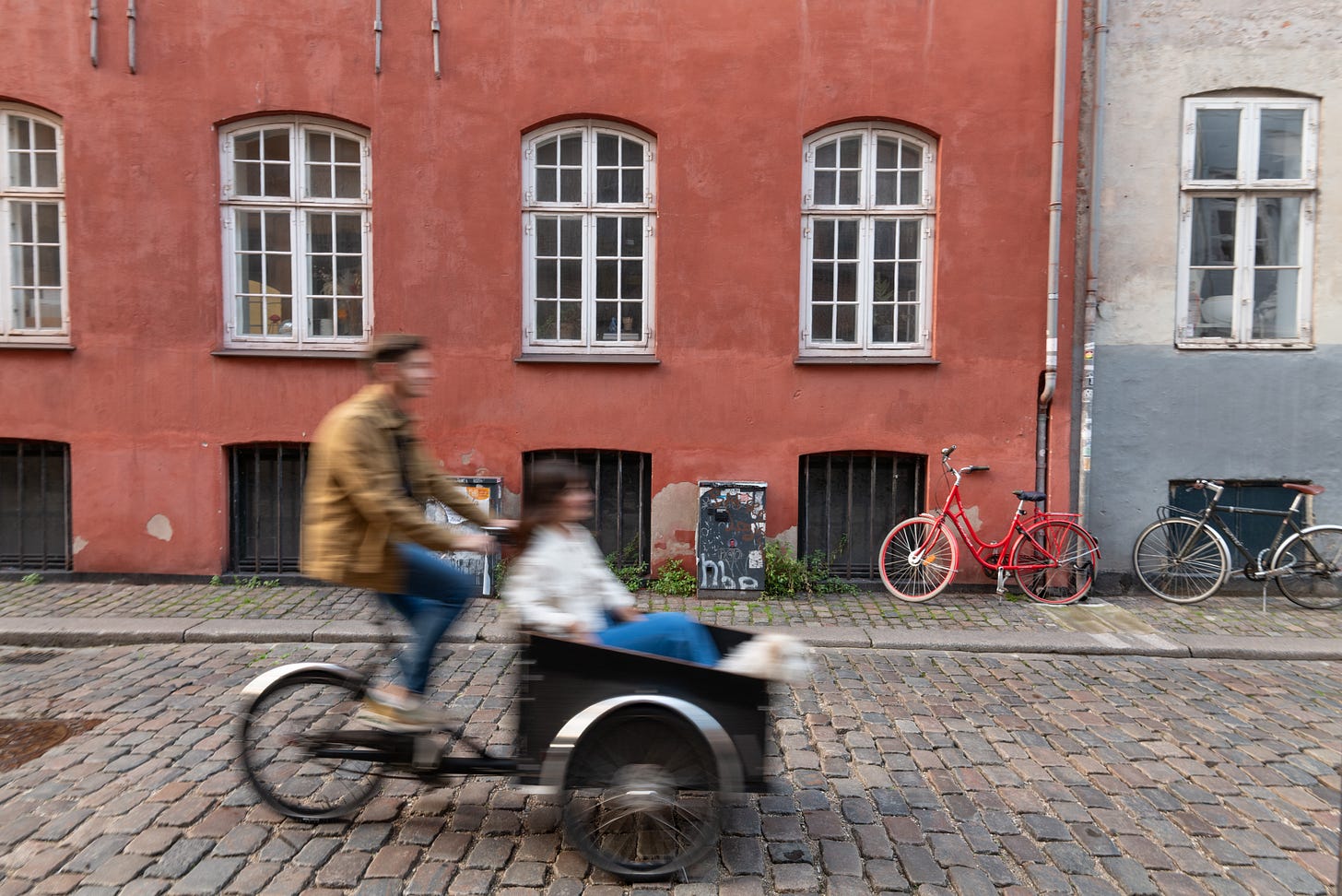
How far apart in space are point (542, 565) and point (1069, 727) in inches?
127

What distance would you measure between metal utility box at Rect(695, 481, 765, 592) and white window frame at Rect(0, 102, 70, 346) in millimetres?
6127

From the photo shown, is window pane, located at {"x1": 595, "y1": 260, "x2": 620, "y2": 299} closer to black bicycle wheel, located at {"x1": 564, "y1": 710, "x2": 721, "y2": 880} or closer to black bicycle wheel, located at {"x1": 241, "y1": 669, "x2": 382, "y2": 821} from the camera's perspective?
black bicycle wheel, located at {"x1": 241, "y1": 669, "x2": 382, "y2": 821}

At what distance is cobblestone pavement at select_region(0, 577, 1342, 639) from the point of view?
23.3 feet

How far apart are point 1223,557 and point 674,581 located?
4.88 m

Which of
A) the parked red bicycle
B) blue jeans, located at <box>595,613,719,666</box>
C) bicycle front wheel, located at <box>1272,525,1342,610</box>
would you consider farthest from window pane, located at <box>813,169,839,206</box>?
blue jeans, located at <box>595,613,719,666</box>

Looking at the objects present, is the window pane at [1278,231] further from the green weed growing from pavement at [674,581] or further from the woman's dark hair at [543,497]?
the woman's dark hair at [543,497]

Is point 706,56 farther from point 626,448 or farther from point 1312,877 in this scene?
point 1312,877

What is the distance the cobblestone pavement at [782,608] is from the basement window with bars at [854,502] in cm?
50

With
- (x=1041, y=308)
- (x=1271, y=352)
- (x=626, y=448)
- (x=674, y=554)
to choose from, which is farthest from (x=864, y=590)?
(x=1271, y=352)

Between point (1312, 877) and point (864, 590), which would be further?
point (864, 590)

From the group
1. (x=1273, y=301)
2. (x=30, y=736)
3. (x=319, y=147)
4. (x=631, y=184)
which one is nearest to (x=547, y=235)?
(x=631, y=184)

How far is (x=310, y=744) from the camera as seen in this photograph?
11.6ft

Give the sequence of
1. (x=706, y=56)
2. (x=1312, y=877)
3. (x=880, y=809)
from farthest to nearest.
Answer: (x=706, y=56)
(x=880, y=809)
(x=1312, y=877)

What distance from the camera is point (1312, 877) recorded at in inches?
131
